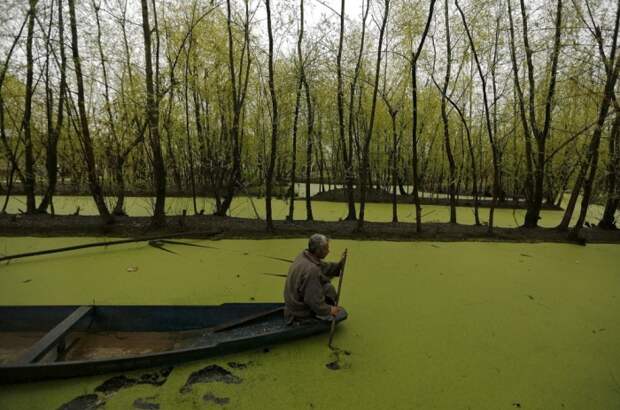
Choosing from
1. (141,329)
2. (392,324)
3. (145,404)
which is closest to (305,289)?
(392,324)

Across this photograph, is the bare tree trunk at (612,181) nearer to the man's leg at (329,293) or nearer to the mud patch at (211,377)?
the man's leg at (329,293)

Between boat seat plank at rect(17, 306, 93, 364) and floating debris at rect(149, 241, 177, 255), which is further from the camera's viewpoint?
floating debris at rect(149, 241, 177, 255)

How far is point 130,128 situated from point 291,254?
4.61 m

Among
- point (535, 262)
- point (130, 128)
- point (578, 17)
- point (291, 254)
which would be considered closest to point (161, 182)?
point (130, 128)

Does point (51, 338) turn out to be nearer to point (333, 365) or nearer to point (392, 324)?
point (333, 365)

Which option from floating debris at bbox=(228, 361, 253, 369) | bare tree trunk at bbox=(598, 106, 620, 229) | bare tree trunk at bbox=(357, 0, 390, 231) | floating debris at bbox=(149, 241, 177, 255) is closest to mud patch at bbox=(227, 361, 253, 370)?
floating debris at bbox=(228, 361, 253, 369)

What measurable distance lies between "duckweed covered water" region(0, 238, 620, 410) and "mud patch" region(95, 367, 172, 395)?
1.2 inches

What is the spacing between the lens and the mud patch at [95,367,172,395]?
1937 mm

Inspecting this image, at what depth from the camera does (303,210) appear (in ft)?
31.5

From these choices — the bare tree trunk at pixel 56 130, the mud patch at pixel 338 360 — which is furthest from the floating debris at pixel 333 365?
the bare tree trunk at pixel 56 130

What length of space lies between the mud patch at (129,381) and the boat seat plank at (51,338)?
429 millimetres

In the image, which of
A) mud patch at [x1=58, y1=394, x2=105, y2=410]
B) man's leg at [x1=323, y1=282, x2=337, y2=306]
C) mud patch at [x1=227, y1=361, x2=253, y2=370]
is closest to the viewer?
mud patch at [x1=58, y1=394, x2=105, y2=410]

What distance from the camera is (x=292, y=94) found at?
781 cm

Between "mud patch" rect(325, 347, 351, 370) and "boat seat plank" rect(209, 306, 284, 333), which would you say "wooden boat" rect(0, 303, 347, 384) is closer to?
"boat seat plank" rect(209, 306, 284, 333)
